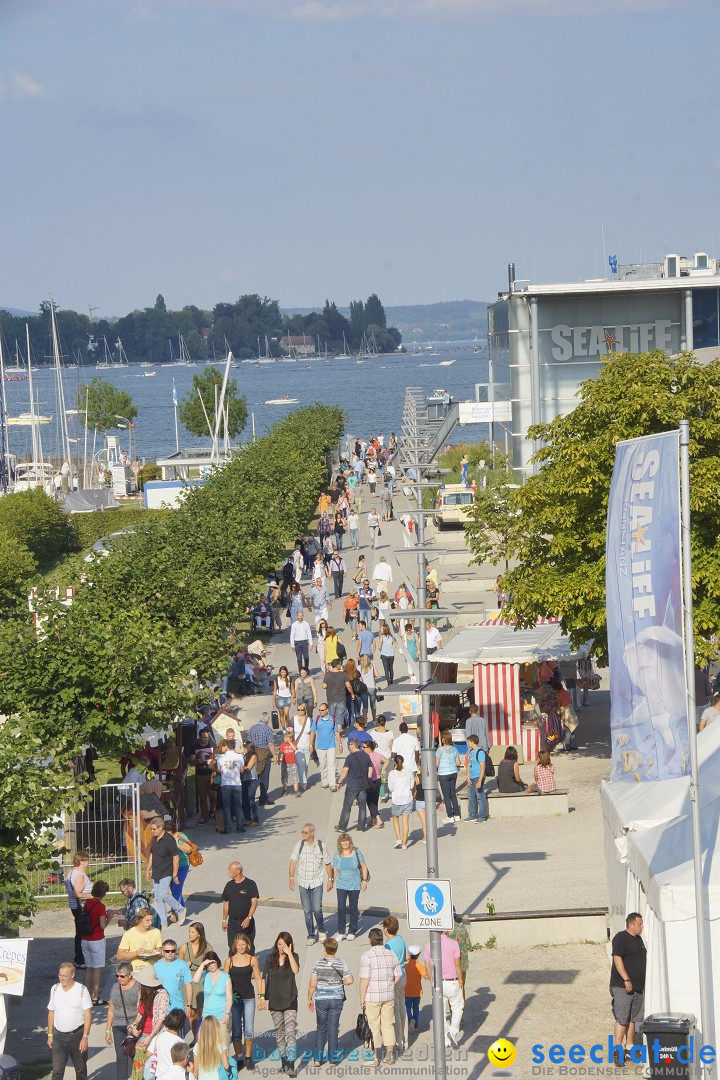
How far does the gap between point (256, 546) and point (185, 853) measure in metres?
18.4

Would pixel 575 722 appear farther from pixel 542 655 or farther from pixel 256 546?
pixel 256 546

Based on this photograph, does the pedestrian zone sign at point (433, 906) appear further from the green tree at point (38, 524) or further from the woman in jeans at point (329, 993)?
the green tree at point (38, 524)

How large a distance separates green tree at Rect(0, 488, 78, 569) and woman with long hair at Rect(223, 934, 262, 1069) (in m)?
48.4

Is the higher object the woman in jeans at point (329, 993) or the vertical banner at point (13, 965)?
the vertical banner at point (13, 965)

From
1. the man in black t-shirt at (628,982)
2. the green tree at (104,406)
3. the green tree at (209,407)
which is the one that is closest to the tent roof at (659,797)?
the man in black t-shirt at (628,982)

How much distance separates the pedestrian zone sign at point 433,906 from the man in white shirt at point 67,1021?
2857mm

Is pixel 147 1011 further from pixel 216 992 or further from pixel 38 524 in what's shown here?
pixel 38 524

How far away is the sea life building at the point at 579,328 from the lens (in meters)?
53.0

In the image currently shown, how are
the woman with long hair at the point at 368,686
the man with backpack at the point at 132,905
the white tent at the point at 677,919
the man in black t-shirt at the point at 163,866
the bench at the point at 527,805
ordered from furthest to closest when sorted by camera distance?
the woman with long hair at the point at 368,686, the bench at the point at 527,805, the man in black t-shirt at the point at 163,866, the man with backpack at the point at 132,905, the white tent at the point at 677,919

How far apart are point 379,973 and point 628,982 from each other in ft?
6.71

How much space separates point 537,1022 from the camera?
13.6 m

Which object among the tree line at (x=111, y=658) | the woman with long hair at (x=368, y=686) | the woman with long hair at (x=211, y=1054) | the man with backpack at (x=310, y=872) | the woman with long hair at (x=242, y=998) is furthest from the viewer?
the woman with long hair at (x=368, y=686)

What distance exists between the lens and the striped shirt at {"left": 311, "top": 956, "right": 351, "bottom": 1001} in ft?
41.4

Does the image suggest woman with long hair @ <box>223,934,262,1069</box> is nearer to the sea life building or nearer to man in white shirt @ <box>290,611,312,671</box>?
man in white shirt @ <box>290,611,312,671</box>
